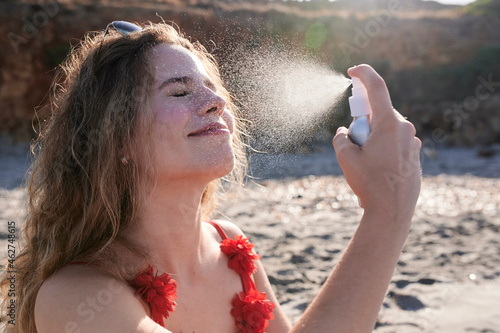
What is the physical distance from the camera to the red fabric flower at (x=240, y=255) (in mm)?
2303

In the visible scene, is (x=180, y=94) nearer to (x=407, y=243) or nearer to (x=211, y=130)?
(x=211, y=130)

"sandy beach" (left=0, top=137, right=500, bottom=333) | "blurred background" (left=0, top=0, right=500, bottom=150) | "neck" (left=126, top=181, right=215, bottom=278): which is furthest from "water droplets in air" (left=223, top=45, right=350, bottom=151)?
"blurred background" (left=0, top=0, right=500, bottom=150)

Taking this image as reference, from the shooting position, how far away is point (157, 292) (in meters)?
1.75

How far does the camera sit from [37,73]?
15203mm

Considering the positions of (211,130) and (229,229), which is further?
(229,229)

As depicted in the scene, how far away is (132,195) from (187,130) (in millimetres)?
376

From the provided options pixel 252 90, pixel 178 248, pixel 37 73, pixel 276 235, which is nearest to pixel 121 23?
pixel 252 90

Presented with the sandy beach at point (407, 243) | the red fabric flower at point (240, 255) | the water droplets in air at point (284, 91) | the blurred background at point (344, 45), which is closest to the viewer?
the red fabric flower at point (240, 255)

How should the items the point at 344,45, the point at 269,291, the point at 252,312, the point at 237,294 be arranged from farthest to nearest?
the point at 344,45
the point at 269,291
the point at 237,294
the point at 252,312

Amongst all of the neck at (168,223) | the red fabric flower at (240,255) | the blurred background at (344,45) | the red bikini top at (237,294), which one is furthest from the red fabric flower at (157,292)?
the blurred background at (344,45)

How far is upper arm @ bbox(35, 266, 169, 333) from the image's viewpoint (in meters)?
1.48

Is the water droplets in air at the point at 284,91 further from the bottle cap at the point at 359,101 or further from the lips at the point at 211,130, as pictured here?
the bottle cap at the point at 359,101

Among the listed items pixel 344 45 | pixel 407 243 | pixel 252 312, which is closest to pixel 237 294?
pixel 252 312

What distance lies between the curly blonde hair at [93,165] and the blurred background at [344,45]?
821 cm
